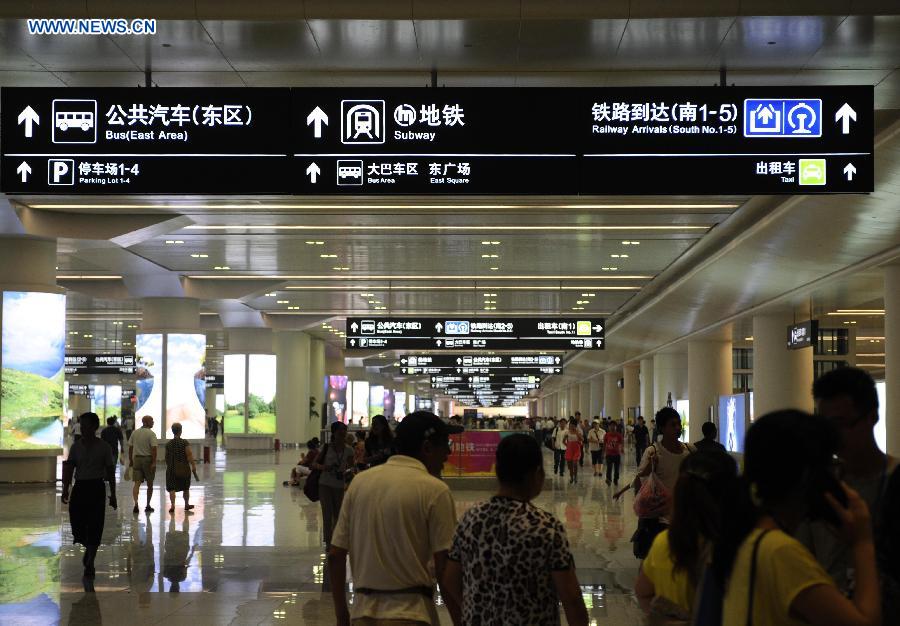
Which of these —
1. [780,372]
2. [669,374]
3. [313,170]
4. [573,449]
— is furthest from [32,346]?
[669,374]

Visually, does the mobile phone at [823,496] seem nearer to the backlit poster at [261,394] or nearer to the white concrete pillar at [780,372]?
the white concrete pillar at [780,372]

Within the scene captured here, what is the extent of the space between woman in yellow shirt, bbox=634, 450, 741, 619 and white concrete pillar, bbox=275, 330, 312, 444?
4228 cm

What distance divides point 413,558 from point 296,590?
688cm

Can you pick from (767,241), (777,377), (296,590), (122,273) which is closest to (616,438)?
(777,377)

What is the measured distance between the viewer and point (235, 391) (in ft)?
147

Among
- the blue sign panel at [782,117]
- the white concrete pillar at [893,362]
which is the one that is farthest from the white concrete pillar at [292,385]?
the blue sign panel at [782,117]

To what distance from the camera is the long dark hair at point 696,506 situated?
329 cm

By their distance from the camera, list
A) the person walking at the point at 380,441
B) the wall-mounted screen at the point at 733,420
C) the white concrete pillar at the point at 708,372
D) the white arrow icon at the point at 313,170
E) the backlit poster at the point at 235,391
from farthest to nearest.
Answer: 1. the backlit poster at the point at 235,391
2. the white concrete pillar at the point at 708,372
3. the wall-mounted screen at the point at 733,420
4. the person walking at the point at 380,441
5. the white arrow icon at the point at 313,170

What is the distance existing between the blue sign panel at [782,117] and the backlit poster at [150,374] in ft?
88.1

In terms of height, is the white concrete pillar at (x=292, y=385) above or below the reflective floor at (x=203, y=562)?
above

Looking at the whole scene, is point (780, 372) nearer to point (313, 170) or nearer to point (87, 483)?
point (87, 483)

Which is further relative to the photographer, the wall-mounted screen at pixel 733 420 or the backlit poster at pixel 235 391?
the backlit poster at pixel 235 391

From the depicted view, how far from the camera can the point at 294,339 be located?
4559 cm

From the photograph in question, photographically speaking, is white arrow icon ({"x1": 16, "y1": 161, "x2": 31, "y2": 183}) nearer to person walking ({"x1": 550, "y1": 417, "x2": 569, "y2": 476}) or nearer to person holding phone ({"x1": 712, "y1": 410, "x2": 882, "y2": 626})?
person holding phone ({"x1": 712, "y1": 410, "x2": 882, "y2": 626})
